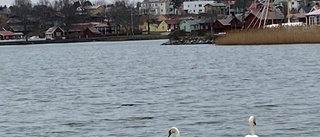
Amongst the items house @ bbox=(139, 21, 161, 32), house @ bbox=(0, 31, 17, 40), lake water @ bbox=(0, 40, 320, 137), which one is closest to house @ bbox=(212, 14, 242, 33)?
house @ bbox=(139, 21, 161, 32)

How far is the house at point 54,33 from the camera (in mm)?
162500

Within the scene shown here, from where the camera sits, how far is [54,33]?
535 ft

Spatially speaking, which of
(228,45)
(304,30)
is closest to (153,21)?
(228,45)

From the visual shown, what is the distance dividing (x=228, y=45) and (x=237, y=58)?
2320 cm

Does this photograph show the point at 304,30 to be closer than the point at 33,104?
No

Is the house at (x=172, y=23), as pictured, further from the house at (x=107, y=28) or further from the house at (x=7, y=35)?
the house at (x=7, y=35)

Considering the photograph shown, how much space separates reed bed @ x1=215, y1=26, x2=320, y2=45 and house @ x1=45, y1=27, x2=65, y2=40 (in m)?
93.0

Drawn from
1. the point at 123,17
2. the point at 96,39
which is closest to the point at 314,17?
the point at 96,39

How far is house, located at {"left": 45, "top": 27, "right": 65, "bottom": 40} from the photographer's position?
162500 millimetres

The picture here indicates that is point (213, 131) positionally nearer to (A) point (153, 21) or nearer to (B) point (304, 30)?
(B) point (304, 30)

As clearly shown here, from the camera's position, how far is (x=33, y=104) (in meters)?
30.7

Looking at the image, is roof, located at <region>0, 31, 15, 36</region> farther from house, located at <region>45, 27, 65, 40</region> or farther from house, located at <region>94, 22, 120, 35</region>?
house, located at <region>94, 22, 120, 35</region>

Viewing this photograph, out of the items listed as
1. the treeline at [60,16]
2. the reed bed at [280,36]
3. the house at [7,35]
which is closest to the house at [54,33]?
the treeline at [60,16]

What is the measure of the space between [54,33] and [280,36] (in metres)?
103
